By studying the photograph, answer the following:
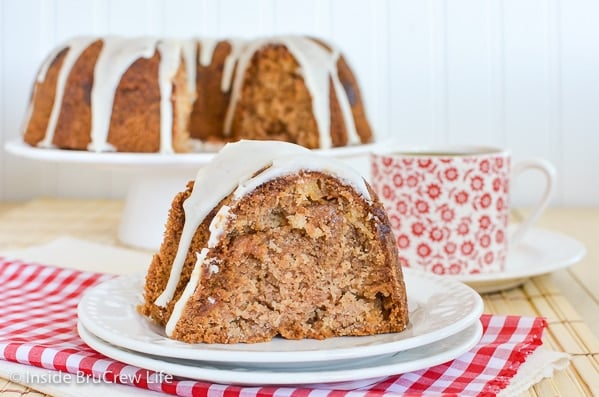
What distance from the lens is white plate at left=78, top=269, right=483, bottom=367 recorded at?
80cm

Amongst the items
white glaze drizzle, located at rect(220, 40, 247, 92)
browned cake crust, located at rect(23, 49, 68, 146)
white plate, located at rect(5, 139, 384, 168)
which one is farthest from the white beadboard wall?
white plate, located at rect(5, 139, 384, 168)

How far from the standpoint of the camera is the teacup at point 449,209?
1248 millimetres

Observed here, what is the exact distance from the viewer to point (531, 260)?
1337 millimetres

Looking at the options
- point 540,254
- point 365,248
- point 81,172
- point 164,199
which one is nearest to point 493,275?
point 540,254

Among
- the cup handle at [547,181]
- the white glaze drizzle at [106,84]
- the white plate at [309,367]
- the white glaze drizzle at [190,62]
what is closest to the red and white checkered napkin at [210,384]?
the white plate at [309,367]

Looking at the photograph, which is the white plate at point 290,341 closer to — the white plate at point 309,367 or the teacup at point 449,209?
the white plate at point 309,367

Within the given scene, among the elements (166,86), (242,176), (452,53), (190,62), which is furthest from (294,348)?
(452,53)

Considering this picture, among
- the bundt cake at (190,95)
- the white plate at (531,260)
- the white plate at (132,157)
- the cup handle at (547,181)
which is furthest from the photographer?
the bundt cake at (190,95)

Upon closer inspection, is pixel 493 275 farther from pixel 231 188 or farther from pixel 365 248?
pixel 231 188

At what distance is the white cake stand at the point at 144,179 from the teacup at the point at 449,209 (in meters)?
0.35

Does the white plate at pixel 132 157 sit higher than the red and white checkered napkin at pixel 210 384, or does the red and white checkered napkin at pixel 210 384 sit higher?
the white plate at pixel 132 157

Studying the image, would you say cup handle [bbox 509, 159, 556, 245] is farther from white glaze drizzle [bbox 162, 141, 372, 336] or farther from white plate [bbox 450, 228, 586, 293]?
white glaze drizzle [bbox 162, 141, 372, 336]

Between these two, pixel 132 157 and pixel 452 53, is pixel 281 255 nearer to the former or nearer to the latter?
pixel 132 157

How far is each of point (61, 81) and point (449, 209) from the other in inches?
30.8
